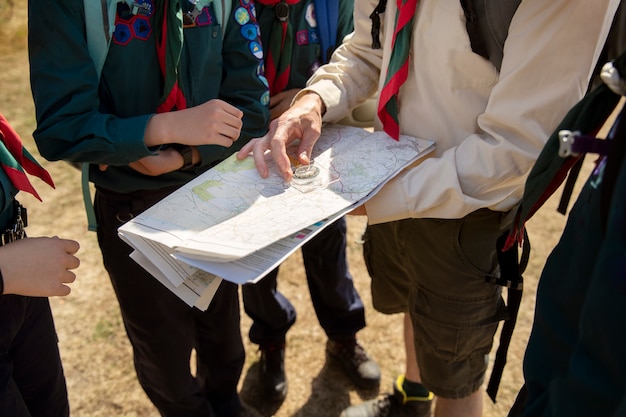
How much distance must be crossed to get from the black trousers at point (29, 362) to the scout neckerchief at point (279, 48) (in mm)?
1177

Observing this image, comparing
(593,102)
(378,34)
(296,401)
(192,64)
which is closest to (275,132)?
(192,64)

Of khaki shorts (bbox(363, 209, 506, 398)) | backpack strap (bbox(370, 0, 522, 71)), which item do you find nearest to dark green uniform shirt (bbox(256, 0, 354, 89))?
khaki shorts (bbox(363, 209, 506, 398))

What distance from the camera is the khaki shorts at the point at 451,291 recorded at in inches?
69.4

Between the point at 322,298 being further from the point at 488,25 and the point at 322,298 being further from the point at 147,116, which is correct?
the point at 488,25

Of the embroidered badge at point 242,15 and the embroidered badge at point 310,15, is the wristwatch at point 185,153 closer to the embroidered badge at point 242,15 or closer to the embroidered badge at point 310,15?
the embroidered badge at point 242,15

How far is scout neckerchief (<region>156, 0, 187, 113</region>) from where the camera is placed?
5.70 feet

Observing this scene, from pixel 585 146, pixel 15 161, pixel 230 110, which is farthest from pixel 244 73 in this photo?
pixel 585 146

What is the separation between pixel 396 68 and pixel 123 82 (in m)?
0.83

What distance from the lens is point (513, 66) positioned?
1.49m

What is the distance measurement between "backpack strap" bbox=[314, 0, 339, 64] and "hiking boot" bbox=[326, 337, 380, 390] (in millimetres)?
1363

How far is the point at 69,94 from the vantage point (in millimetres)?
1687

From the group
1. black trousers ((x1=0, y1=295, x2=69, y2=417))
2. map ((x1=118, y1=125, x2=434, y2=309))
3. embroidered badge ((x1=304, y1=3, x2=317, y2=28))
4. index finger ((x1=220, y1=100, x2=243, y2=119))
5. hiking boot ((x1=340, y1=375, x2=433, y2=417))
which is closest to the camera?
map ((x1=118, y1=125, x2=434, y2=309))

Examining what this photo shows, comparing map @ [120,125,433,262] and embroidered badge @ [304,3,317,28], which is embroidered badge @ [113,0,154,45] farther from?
embroidered badge @ [304,3,317,28]

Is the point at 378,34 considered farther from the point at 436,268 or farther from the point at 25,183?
the point at 25,183
